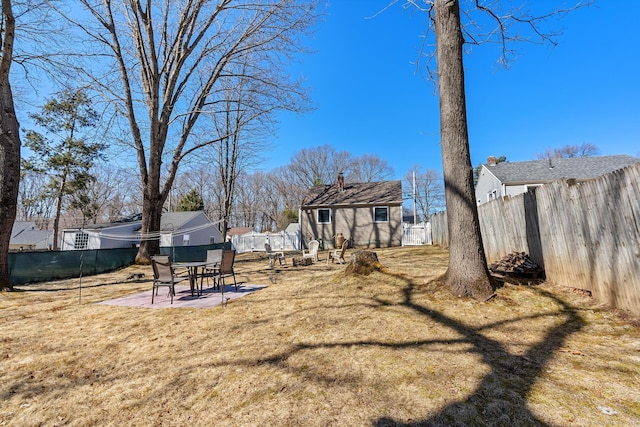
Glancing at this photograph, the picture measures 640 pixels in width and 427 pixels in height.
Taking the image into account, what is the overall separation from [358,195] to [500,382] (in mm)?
20768

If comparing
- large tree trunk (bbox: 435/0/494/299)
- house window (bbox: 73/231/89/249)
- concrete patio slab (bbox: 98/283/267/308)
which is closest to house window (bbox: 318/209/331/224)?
concrete patio slab (bbox: 98/283/267/308)

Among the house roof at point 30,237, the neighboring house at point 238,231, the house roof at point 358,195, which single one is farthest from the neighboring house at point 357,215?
the house roof at point 30,237

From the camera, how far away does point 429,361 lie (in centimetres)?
296

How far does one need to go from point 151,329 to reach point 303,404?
127 inches

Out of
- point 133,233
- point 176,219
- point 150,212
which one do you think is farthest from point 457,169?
point 176,219

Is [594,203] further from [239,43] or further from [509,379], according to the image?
[239,43]

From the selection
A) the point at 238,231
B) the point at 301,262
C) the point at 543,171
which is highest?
the point at 543,171

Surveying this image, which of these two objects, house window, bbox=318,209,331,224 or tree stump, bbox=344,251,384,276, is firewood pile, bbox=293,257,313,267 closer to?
tree stump, bbox=344,251,384,276

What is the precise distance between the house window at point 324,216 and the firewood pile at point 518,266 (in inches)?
661

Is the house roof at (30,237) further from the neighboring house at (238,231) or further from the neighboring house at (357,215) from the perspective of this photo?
the neighboring house at (357,215)

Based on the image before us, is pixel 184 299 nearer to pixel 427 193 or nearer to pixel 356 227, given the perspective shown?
pixel 356 227

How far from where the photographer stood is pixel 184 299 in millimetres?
6535

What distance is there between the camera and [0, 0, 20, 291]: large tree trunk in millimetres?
7863

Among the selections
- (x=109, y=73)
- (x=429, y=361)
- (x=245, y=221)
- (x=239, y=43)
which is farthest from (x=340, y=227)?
(x=245, y=221)
